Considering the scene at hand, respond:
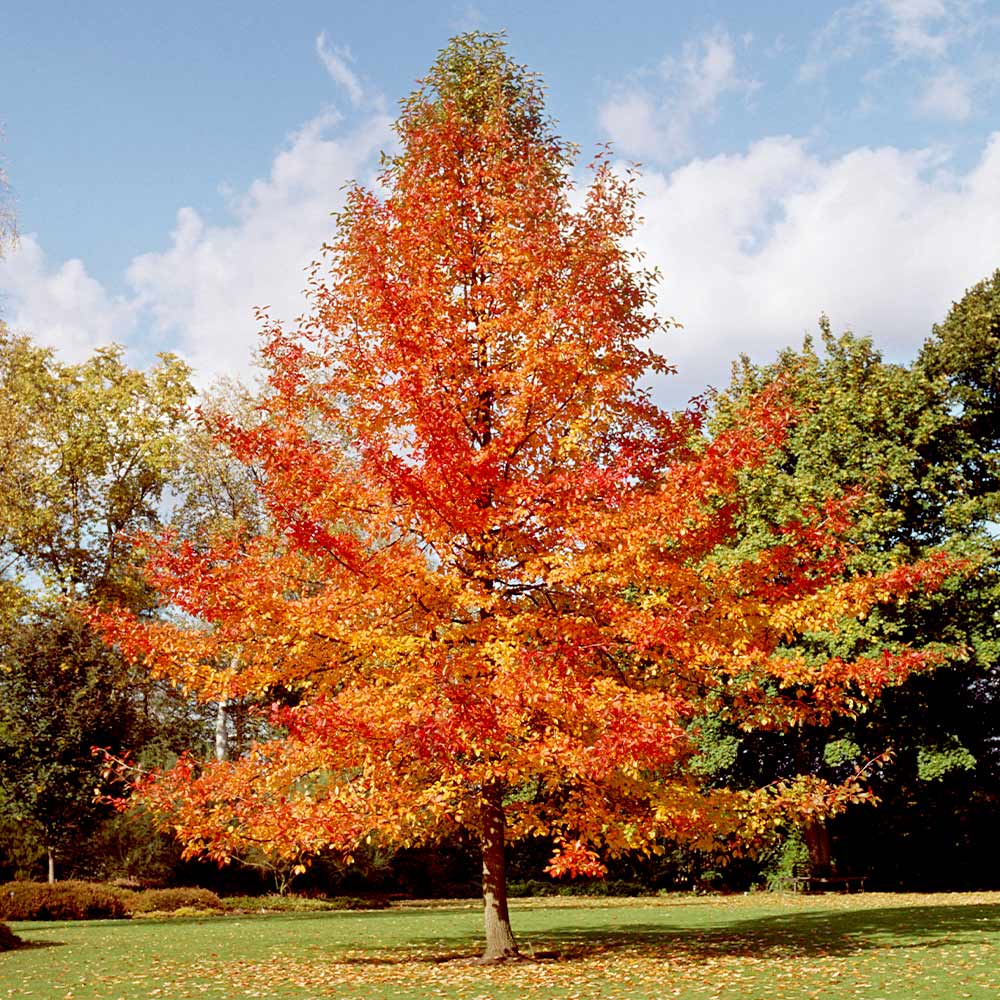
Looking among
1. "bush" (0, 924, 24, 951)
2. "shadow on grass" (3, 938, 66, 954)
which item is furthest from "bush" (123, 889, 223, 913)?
"bush" (0, 924, 24, 951)

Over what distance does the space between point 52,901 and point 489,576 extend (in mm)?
18502

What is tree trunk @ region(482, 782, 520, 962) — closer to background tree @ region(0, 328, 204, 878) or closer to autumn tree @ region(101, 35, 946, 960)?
autumn tree @ region(101, 35, 946, 960)

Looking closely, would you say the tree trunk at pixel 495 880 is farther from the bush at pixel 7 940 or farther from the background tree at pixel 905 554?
the background tree at pixel 905 554

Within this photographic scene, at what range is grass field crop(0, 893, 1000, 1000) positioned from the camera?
10.5 metres

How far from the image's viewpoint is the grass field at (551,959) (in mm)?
10531

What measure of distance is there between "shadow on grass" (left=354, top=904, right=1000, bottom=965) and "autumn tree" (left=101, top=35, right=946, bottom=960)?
209 cm

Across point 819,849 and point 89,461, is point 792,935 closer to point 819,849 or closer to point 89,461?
point 819,849

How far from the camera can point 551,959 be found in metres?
13.2

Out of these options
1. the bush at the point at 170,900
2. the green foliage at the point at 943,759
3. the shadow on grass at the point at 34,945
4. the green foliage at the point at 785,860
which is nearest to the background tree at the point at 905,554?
the green foliage at the point at 943,759

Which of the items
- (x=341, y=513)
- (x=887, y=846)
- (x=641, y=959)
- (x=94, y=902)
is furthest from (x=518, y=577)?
(x=887, y=846)

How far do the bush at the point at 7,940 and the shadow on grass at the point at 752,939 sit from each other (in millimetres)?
6304

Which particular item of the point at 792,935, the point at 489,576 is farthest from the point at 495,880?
the point at 792,935

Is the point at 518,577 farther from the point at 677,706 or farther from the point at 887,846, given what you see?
the point at 887,846

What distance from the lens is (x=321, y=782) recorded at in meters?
12.5
